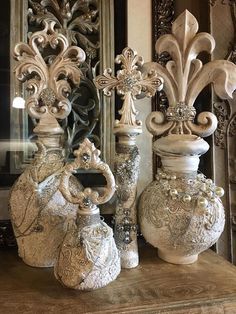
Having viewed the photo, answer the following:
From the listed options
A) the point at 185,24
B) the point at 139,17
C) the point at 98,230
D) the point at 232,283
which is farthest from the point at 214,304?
the point at 139,17

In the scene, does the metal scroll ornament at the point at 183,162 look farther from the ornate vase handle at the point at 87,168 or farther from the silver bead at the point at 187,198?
the ornate vase handle at the point at 87,168

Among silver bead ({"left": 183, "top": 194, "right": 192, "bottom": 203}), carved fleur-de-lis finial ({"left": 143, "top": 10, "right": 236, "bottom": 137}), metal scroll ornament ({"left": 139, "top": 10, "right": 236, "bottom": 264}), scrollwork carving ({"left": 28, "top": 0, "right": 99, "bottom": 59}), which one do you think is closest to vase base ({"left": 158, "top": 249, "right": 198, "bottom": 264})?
metal scroll ornament ({"left": 139, "top": 10, "right": 236, "bottom": 264})

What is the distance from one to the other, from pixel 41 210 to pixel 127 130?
21cm

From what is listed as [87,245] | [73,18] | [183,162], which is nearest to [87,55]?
[73,18]

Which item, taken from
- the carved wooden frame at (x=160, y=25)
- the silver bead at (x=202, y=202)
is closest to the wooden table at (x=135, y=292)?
the silver bead at (x=202, y=202)

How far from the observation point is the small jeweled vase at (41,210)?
2.00ft

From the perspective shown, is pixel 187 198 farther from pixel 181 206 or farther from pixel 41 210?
pixel 41 210

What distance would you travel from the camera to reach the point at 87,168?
55 cm

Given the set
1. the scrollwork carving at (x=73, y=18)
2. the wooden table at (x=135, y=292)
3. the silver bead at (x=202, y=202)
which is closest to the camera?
the wooden table at (x=135, y=292)

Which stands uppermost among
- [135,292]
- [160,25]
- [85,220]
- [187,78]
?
[160,25]

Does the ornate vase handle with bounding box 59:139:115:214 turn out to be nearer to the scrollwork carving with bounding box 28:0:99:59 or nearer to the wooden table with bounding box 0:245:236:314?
the wooden table with bounding box 0:245:236:314

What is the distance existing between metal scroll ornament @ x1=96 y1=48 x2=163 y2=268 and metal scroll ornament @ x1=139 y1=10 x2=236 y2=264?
0.03 m

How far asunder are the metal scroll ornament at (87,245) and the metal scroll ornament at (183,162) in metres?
0.12

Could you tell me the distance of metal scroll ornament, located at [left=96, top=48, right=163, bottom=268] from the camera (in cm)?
63
